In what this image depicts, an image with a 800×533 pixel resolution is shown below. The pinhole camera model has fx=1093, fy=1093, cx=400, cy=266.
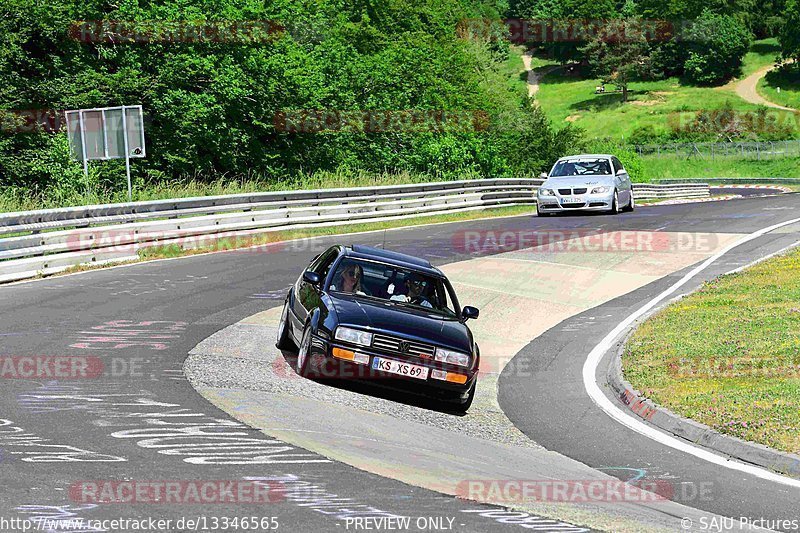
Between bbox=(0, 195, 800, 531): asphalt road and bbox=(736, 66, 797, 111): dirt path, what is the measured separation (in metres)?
127

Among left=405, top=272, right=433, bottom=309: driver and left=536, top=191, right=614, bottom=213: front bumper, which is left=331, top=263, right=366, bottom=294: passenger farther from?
left=536, top=191, right=614, bottom=213: front bumper

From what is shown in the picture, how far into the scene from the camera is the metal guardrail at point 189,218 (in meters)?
19.8

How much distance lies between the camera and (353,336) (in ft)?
37.0

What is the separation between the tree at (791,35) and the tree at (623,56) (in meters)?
18.3

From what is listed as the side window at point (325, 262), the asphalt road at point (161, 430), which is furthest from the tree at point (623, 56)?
the side window at point (325, 262)

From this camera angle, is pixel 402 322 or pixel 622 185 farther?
pixel 622 185

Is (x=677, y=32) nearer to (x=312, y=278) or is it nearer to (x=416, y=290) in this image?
(x=416, y=290)

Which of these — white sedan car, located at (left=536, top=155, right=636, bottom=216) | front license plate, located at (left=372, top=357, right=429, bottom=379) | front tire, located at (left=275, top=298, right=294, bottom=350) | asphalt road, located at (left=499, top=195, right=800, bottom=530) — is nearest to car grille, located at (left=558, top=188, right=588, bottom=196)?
white sedan car, located at (left=536, top=155, right=636, bottom=216)

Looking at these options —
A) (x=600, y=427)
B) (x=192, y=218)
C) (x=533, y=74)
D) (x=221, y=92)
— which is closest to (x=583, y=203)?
(x=192, y=218)

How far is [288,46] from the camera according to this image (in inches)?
1895

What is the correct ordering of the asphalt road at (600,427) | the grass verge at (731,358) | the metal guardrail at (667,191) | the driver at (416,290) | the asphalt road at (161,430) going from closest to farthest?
1. the asphalt road at (161,430)
2. the asphalt road at (600,427)
3. the grass verge at (731,358)
4. the driver at (416,290)
5. the metal guardrail at (667,191)

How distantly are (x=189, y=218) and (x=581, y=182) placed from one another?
40.2 ft

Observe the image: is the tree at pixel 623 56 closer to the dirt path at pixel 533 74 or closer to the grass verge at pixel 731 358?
the dirt path at pixel 533 74

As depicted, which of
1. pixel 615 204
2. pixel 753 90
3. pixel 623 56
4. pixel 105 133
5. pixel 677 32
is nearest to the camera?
pixel 105 133
